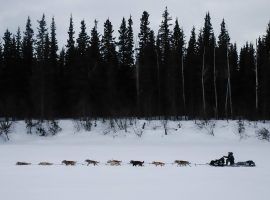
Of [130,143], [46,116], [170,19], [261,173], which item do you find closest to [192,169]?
[261,173]

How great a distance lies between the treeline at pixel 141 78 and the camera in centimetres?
4691

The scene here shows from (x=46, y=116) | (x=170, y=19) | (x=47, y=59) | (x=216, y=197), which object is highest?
(x=170, y=19)

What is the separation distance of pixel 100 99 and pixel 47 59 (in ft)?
28.8

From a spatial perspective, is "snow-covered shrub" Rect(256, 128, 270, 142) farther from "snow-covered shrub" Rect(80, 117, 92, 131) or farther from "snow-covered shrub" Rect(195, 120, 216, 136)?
"snow-covered shrub" Rect(80, 117, 92, 131)

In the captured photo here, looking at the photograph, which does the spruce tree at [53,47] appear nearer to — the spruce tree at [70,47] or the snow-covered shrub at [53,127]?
the spruce tree at [70,47]

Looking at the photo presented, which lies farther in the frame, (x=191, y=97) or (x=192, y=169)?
(x=191, y=97)

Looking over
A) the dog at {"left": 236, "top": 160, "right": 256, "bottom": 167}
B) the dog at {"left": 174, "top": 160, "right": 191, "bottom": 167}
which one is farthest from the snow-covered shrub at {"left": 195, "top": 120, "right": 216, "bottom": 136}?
the dog at {"left": 174, "top": 160, "right": 191, "bottom": 167}

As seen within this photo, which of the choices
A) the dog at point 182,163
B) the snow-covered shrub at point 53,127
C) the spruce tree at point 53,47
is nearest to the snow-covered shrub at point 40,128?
the snow-covered shrub at point 53,127

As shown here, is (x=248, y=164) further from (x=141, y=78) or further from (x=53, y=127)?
(x=141, y=78)

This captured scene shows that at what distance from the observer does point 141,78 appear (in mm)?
49406

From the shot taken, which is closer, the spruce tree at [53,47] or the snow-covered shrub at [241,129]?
the snow-covered shrub at [241,129]

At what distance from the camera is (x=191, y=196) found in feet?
45.3

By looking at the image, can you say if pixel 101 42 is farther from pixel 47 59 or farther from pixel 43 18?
pixel 43 18

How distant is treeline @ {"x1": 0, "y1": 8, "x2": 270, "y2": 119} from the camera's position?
→ 154 ft
